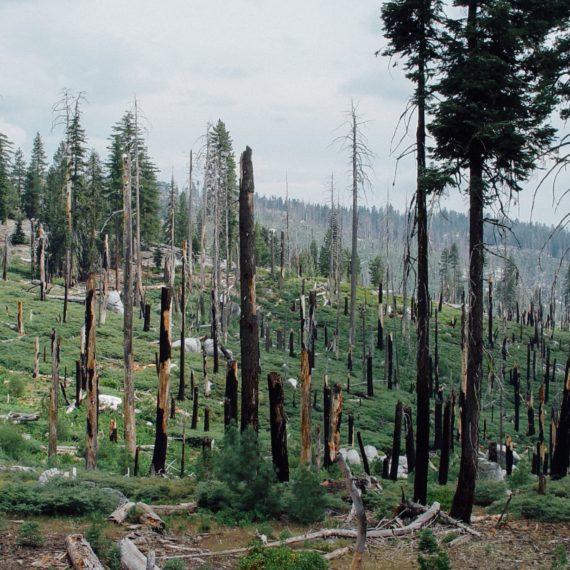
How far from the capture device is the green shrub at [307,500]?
1128 cm

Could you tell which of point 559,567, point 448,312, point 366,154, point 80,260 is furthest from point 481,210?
point 448,312

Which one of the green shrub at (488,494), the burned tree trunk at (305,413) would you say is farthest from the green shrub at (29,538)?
the green shrub at (488,494)

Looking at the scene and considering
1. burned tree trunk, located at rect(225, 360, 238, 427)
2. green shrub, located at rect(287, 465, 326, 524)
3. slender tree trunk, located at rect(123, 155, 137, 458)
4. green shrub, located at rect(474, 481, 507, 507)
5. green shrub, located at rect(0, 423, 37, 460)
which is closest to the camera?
green shrub, located at rect(287, 465, 326, 524)

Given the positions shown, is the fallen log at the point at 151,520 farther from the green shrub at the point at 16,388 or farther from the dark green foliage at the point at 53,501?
the green shrub at the point at 16,388

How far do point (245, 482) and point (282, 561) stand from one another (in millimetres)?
3954

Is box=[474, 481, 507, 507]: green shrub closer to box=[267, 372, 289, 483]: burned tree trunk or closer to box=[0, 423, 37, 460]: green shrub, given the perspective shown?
box=[267, 372, 289, 483]: burned tree trunk

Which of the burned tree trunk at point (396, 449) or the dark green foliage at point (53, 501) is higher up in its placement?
the dark green foliage at point (53, 501)

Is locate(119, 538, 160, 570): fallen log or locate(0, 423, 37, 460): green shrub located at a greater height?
locate(119, 538, 160, 570): fallen log

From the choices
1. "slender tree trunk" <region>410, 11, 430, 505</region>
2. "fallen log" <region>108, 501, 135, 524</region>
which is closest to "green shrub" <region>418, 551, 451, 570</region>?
"slender tree trunk" <region>410, 11, 430, 505</region>

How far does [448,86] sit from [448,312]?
2566 inches

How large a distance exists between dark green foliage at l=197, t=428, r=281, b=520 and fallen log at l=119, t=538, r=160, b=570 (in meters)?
3.52

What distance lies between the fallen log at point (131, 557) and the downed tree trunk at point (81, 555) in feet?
0.98

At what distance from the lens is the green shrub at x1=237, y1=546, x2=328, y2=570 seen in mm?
7684

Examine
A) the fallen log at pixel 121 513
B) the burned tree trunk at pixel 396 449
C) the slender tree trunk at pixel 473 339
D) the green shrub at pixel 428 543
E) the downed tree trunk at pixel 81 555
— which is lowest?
the burned tree trunk at pixel 396 449
